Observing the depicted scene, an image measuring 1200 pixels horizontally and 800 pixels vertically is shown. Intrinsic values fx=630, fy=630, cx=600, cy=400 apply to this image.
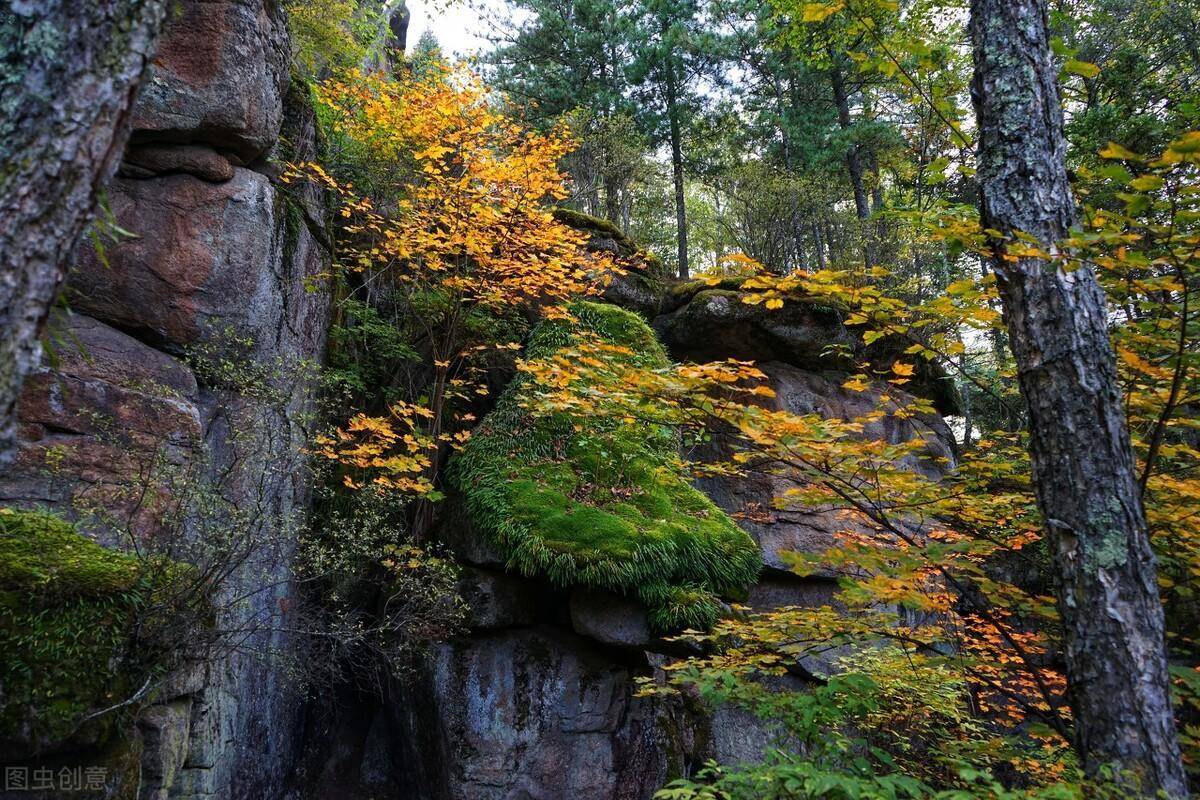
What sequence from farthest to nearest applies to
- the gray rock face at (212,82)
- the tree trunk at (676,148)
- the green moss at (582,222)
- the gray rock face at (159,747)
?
the tree trunk at (676,148)
the green moss at (582,222)
the gray rock face at (212,82)
the gray rock face at (159,747)

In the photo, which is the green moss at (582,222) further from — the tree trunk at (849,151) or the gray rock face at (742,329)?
the tree trunk at (849,151)

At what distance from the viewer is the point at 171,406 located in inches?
183

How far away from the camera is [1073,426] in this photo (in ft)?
7.53

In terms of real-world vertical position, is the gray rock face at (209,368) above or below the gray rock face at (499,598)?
above

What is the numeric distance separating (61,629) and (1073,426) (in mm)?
4226

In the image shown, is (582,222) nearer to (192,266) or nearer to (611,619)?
(192,266)

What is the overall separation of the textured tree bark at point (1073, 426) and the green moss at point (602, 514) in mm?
2970

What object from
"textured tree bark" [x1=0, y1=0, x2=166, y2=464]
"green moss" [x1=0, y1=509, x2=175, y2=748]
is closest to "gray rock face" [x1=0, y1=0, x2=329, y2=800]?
"green moss" [x1=0, y1=509, x2=175, y2=748]

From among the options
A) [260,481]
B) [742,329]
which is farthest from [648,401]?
[742,329]

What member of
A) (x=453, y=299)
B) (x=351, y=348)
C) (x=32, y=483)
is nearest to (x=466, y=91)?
(x=453, y=299)

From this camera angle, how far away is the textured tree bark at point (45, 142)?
1350 mm

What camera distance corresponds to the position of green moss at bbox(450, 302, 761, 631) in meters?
5.75

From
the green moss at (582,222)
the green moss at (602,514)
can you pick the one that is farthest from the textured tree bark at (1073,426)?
the green moss at (582,222)

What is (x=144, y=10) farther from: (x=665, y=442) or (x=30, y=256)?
(x=665, y=442)
